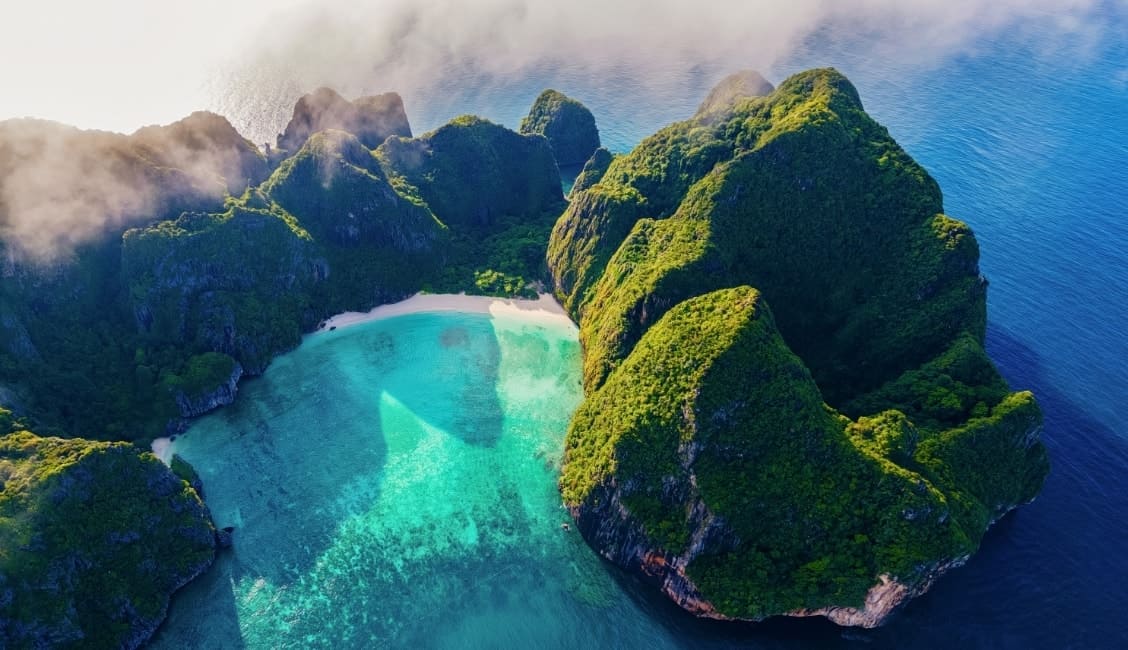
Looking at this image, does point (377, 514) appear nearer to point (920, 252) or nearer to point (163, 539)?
point (163, 539)

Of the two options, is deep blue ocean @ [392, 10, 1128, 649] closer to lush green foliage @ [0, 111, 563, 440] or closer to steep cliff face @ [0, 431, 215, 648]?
lush green foliage @ [0, 111, 563, 440]

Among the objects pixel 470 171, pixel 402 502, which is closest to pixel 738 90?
pixel 470 171

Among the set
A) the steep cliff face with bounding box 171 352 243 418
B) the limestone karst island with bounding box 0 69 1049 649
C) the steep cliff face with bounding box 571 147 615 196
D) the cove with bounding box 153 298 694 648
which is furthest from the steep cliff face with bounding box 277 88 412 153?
the steep cliff face with bounding box 171 352 243 418

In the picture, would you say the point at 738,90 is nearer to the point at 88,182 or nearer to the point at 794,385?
the point at 794,385

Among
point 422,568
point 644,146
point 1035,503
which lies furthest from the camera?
point 644,146

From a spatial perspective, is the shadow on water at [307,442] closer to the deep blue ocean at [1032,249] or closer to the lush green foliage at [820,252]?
the lush green foliage at [820,252]

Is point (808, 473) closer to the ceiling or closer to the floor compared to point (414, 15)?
closer to the floor

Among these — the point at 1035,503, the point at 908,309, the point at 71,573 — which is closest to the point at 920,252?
the point at 908,309
